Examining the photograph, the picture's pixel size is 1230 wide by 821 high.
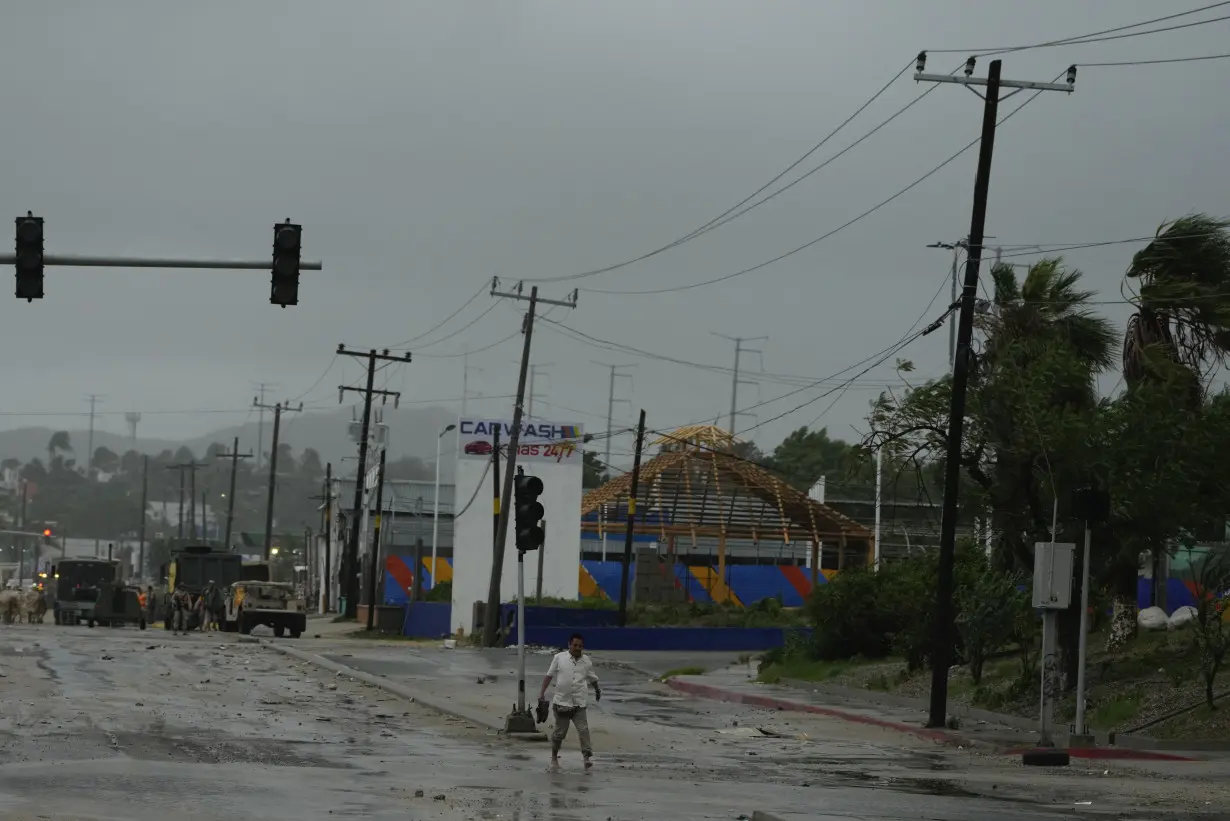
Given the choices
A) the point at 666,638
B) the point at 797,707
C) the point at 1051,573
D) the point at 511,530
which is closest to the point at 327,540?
the point at 511,530

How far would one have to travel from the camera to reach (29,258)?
23125mm

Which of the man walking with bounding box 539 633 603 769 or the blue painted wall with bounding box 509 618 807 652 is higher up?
the man walking with bounding box 539 633 603 769

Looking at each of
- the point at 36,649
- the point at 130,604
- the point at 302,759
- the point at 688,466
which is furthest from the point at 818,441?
the point at 302,759

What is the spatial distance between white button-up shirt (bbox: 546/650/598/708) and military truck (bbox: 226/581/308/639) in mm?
41931

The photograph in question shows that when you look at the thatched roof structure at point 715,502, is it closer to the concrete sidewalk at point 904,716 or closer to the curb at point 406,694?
the curb at point 406,694

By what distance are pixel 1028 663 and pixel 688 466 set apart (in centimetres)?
4275

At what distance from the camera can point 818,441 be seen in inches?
5886

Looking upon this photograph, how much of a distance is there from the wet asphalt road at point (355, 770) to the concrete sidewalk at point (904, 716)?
80.2 inches

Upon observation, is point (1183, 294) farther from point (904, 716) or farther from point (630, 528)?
point (630, 528)

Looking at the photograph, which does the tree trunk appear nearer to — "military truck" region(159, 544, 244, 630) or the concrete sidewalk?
the concrete sidewalk

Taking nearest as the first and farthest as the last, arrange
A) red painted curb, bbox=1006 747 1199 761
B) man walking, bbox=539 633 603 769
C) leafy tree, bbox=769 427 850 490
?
man walking, bbox=539 633 603 769 < red painted curb, bbox=1006 747 1199 761 < leafy tree, bbox=769 427 850 490

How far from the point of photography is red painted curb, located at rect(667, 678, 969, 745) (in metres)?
24.8

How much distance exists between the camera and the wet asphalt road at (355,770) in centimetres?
1477

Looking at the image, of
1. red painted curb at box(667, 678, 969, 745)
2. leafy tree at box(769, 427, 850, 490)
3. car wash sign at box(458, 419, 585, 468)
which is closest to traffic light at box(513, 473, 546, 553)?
red painted curb at box(667, 678, 969, 745)
